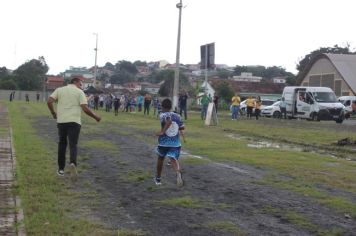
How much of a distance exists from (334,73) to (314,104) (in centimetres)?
4388

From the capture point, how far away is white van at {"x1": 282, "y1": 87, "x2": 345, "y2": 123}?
36000mm

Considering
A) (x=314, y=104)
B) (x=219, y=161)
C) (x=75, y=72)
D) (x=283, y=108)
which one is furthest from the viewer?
(x=283, y=108)

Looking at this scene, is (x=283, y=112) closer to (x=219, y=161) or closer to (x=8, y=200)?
(x=219, y=161)

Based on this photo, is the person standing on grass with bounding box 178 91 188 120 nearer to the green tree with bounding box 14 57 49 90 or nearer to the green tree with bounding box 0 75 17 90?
the green tree with bounding box 0 75 17 90

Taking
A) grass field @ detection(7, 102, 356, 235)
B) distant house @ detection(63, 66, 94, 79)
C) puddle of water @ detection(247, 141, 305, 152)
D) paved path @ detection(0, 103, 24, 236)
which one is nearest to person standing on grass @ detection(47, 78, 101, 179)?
grass field @ detection(7, 102, 356, 235)

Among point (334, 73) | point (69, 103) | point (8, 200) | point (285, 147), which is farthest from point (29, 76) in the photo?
point (8, 200)

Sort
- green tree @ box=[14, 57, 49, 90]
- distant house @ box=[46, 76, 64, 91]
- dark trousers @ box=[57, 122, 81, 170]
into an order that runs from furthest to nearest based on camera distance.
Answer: green tree @ box=[14, 57, 49, 90] < distant house @ box=[46, 76, 64, 91] < dark trousers @ box=[57, 122, 81, 170]

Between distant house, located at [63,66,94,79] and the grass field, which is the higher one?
distant house, located at [63,66,94,79]

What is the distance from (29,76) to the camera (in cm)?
12100

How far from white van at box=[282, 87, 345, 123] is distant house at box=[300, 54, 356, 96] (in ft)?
120

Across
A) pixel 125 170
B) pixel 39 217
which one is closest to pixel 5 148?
pixel 125 170

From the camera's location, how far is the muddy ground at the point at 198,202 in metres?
6.78

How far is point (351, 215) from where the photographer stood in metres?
7.56

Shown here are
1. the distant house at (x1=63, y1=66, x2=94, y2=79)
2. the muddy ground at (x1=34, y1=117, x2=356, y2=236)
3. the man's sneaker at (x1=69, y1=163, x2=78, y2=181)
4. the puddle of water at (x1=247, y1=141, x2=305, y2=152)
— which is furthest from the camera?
the puddle of water at (x1=247, y1=141, x2=305, y2=152)
